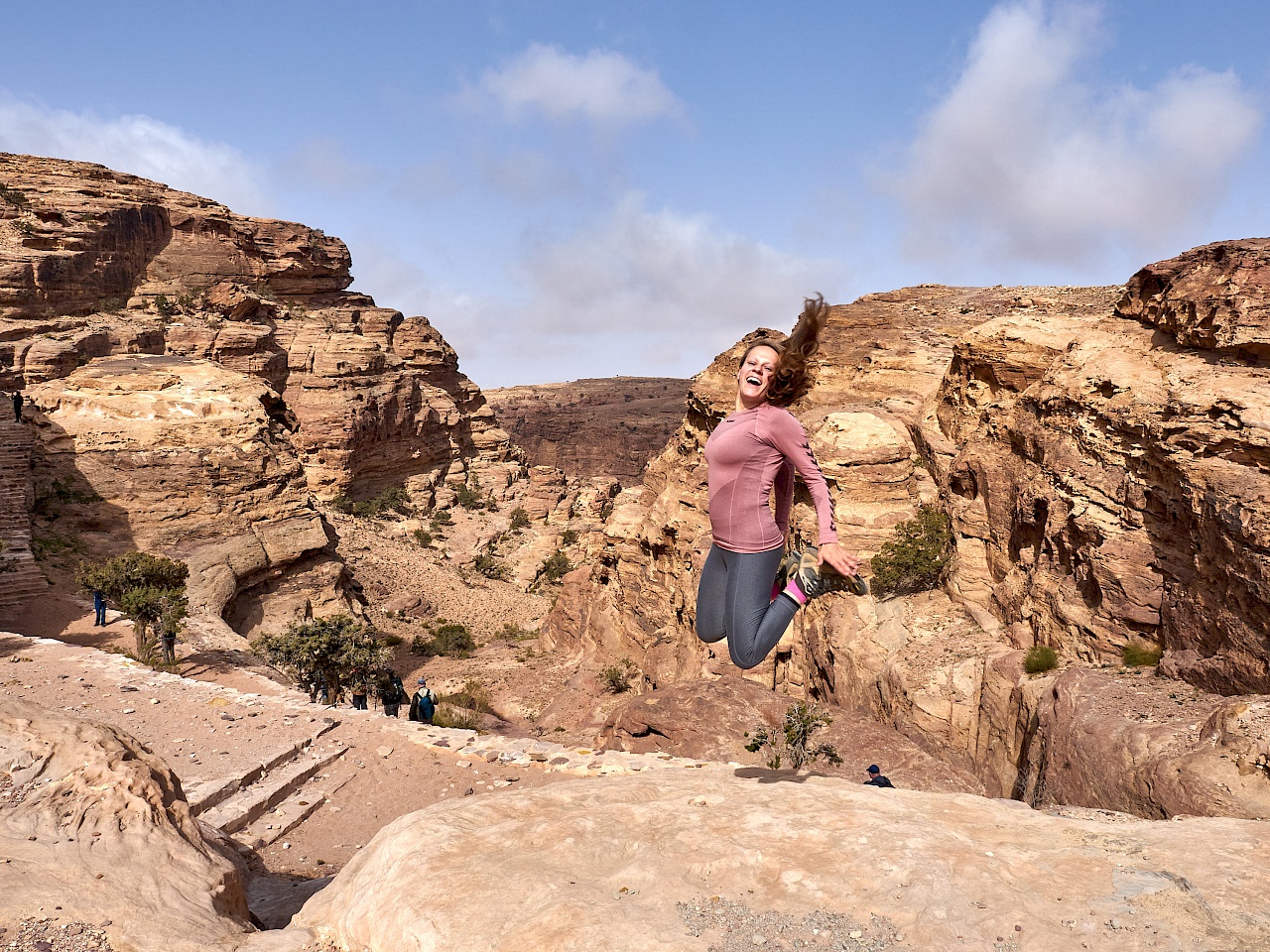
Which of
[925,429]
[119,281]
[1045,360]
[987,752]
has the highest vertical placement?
[119,281]

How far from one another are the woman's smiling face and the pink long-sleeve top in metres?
0.09

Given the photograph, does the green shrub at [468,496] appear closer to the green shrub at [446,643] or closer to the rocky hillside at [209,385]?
the rocky hillside at [209,385]

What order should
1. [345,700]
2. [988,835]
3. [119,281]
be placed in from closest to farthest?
[988,835], [345,700], [119,281]

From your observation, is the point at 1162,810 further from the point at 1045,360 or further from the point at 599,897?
the point at 1045,360

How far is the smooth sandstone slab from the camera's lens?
10.2 ft

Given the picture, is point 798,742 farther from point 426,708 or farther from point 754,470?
point 754,470

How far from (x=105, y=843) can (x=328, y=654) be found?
42.2 ft

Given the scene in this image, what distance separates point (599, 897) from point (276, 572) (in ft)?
77.9

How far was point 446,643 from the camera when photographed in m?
29.1

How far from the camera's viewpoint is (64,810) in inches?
165

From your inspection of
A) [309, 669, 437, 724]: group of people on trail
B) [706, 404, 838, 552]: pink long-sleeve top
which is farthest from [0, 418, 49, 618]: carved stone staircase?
[706, 404, 838, 552]: pink long-sleeve top

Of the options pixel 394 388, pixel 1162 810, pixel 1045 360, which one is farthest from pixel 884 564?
pixel 394 388

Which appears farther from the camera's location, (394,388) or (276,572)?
(394,388)

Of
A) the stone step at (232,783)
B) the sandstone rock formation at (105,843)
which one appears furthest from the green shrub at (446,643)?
the sandstone rock formation at (105,843)
